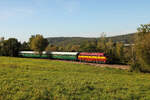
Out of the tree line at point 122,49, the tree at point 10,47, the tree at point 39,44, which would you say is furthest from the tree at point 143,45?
the tree at point 10,47

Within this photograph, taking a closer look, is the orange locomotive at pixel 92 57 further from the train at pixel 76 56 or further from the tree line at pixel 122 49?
the tree line at pixel 122 49

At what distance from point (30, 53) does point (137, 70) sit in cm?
5233

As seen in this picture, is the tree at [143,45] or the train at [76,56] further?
the train at [76,56]

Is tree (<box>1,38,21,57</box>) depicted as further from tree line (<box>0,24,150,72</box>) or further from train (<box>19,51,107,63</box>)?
train (<box>19,51,107,63</box>)

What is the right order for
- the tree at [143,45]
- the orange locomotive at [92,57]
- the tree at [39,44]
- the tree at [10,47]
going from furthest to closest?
the tree at [10,47]
the tree at [39,44]
the orange locomotive at [92,57]
the tree at [143,45]

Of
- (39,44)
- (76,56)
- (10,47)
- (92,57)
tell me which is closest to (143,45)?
(92,57)

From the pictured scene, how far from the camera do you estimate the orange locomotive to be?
44.2 metres

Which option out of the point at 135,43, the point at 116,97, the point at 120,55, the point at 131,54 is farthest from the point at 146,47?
the point at 120,55

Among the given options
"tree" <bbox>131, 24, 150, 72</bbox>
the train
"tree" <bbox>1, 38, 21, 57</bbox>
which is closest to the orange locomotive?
the train

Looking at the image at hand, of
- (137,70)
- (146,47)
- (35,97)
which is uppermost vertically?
(146,47)

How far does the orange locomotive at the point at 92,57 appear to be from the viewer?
44181mm

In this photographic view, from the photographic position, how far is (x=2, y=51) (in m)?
81.0

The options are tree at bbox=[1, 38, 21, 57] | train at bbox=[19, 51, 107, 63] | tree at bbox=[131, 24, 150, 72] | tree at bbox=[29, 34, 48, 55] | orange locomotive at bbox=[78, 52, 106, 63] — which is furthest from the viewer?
tree at bbox=[1, 38, 21, 57]

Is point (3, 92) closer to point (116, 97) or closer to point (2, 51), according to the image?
point (116, 97)
